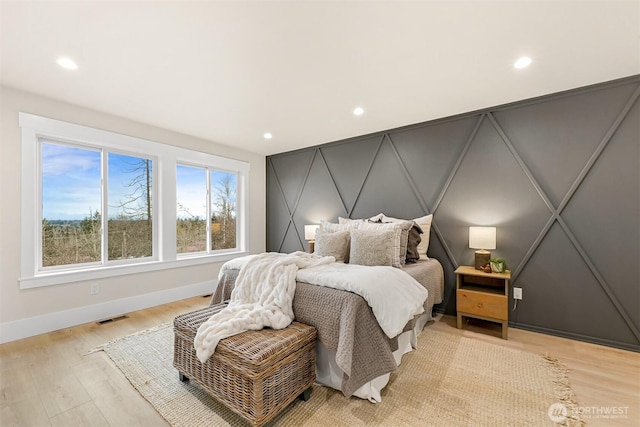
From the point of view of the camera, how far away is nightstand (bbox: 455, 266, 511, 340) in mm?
2514

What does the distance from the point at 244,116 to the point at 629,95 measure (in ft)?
→ 12.6

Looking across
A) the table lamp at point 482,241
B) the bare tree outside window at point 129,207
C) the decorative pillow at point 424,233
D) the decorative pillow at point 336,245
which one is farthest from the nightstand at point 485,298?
the bare tree outside window at point 129,207

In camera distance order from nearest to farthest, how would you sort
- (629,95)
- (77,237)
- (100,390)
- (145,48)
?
(100,390)
(145,48)
(629,95)
(77,237)

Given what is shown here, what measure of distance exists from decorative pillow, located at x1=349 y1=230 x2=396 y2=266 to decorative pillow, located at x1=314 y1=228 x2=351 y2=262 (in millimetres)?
156


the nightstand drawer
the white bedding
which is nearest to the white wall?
the white bedding

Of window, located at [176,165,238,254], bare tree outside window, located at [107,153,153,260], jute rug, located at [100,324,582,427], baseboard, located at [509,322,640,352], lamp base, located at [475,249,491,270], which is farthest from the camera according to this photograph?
window, located at [176,165,238,254]

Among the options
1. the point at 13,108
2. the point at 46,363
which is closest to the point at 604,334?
the point at 46,363

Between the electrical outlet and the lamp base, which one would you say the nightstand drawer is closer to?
the lamp base

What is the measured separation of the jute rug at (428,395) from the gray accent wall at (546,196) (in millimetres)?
852

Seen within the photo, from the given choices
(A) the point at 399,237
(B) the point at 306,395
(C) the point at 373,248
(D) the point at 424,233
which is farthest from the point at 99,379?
(D) the point at 424,233

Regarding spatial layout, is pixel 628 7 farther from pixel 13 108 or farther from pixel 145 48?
pixel 13 108

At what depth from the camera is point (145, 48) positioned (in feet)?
6.40

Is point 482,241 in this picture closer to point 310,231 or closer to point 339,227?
point 339,227

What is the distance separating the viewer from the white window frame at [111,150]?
2.62 meters
